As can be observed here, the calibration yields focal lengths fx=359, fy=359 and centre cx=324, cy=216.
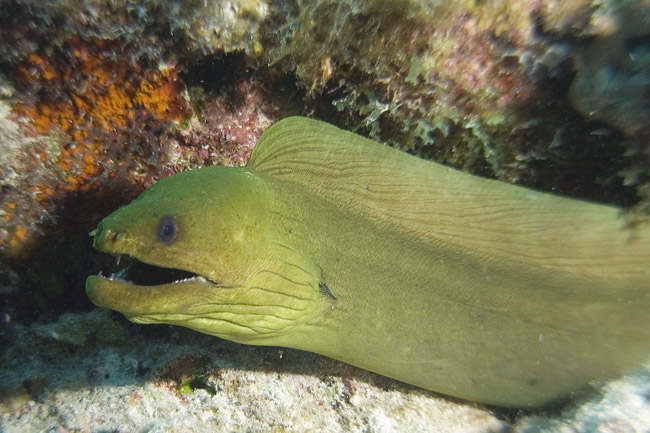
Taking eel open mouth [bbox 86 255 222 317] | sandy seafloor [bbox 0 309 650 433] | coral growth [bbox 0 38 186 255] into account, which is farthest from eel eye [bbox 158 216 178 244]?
sandy seafloor [bbox 0 309 650 433]

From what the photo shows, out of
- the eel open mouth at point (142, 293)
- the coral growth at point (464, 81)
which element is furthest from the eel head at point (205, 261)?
the coral growth at point (464, 81)

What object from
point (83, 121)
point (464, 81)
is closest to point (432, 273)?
point (464, 81)

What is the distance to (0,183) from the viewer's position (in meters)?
2.11

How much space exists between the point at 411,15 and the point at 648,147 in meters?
1.60

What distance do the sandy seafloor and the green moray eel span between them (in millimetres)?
220

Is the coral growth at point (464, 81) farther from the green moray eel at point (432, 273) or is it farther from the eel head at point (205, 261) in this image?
the eel head at point (205, 261)

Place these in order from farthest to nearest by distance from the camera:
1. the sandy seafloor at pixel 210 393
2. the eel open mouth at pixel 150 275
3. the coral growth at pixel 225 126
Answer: the coral growth at pixel 225 126
the sandy seafloor at pixel 210 393
the eel open mouth at pixel 150 275

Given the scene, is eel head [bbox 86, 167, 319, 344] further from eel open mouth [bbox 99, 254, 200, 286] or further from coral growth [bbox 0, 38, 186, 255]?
coral growth [bbox 0, 38, 186, 255]

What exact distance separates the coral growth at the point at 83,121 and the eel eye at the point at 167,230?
2.85 feet

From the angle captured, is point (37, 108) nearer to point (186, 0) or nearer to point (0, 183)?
point (0, 183)

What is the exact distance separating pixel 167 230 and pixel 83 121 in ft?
3.31

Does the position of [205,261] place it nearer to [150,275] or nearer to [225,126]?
[150,275]

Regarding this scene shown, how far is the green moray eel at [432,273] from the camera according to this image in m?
2.27

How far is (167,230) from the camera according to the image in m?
1.75
